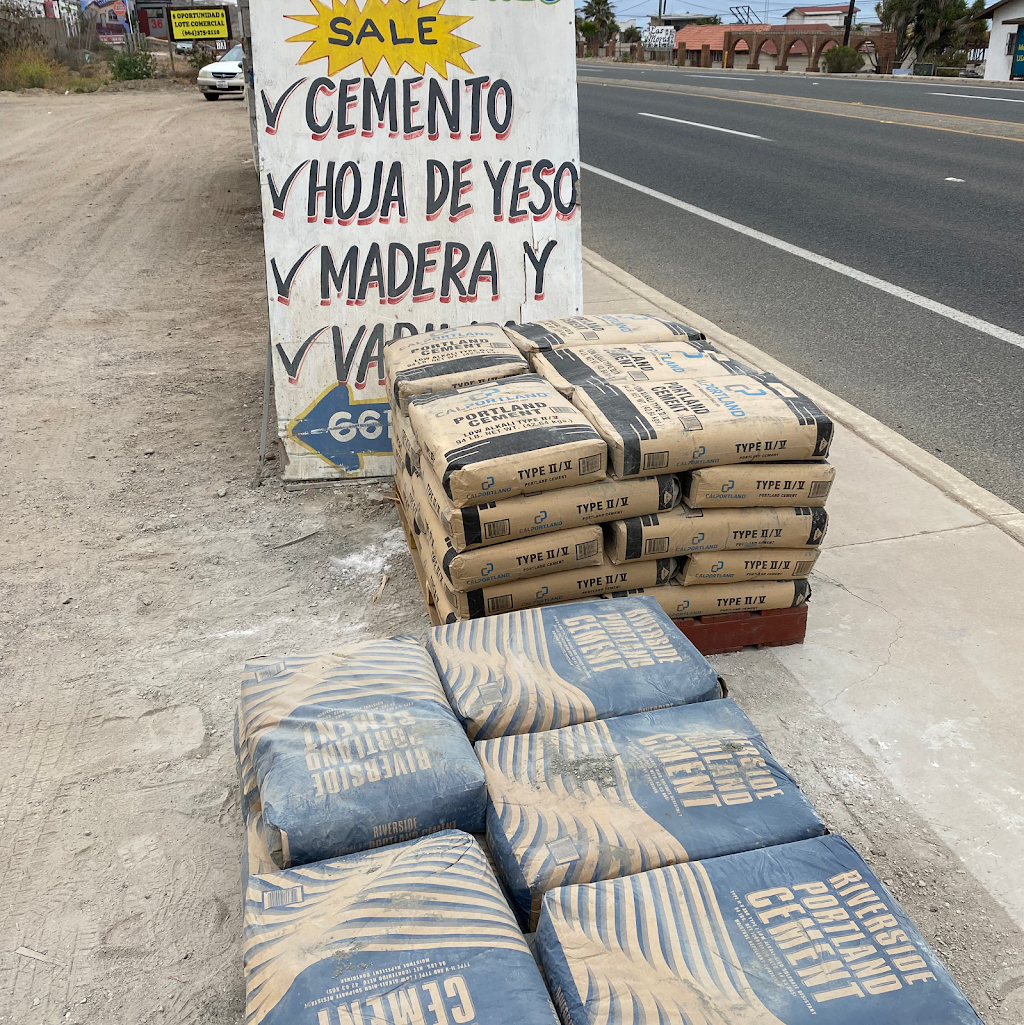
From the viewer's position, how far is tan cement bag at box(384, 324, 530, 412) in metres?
3.79

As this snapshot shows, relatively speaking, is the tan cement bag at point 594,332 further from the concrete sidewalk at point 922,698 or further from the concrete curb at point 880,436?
the concrete curb at point 880,436

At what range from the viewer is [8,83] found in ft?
87.1

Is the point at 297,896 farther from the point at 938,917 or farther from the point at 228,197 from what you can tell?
the point at 228,197

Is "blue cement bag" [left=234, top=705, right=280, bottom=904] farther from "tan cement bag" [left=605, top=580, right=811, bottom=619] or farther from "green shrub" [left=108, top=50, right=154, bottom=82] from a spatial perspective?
"green shrub" [left=108, top=50, right=154, bottom=82]

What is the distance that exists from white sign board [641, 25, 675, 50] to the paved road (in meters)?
38.6

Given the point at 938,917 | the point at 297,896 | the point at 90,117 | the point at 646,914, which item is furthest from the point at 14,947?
the point at 90,117

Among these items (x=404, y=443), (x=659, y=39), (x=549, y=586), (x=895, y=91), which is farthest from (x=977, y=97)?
(x=659, y=39)

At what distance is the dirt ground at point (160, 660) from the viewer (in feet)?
8.13

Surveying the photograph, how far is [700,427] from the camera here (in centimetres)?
328

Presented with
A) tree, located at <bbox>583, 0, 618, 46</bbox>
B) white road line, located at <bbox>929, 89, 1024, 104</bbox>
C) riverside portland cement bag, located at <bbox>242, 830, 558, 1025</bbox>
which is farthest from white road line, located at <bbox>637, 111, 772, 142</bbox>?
tree, located at <bbox>583, 0, 618, 46</bbox>

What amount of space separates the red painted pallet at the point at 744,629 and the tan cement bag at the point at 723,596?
4 centimetres

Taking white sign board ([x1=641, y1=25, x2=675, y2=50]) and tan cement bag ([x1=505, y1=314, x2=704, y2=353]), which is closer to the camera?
tan cement bag ([x1=505, y1=314, x2=704, y2=353])

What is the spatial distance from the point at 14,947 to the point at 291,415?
2.95m

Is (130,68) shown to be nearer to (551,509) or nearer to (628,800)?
(551,509)
